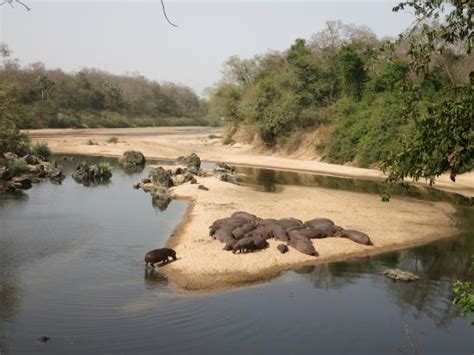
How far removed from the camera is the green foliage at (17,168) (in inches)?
1391

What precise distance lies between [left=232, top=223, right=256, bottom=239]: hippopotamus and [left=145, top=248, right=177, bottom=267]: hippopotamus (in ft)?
8.98

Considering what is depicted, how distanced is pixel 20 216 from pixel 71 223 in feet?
8.94

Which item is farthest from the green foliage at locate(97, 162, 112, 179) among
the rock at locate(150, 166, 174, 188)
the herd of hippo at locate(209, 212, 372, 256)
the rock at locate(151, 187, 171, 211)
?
the herd of hippo at locate(209, 212, 372, 256)

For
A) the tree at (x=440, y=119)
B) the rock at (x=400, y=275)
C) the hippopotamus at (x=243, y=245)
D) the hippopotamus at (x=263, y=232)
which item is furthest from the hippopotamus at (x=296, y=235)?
the tree at (x=440, y=119)

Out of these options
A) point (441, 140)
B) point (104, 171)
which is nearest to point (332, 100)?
point (104, 171)

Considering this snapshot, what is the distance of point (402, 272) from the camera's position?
55.7 ft

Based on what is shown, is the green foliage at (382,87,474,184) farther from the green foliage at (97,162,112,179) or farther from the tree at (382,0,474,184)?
the green foliage at (97,162,112,179)

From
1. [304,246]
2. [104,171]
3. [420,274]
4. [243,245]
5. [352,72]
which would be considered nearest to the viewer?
[420,274]

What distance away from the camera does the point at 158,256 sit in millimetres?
17047

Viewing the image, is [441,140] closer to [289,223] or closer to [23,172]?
[289,223]

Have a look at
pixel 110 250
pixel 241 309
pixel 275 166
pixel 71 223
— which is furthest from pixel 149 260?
pixel 275 166

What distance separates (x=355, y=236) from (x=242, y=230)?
462 cm

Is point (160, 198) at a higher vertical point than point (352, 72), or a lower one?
lower

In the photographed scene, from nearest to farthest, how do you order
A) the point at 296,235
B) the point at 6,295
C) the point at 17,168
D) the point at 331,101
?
the point at 6,295
the point at 296,235
the point at 17,168
the point at 331,101
